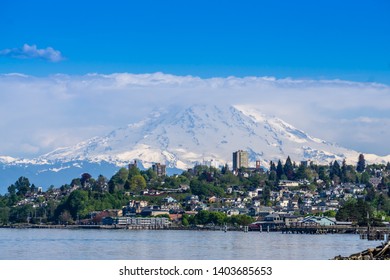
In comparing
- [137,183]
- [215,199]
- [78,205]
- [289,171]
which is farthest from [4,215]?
[289,171]

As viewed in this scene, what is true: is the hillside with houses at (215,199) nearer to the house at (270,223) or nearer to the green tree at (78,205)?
the green tree at (78,205)

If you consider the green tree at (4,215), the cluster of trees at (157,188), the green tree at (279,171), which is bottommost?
the green tree at (4,215)

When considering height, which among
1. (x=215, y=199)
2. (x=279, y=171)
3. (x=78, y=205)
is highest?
(x=279, y=171)

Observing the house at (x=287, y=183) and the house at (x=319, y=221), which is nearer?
the house at (x=319, y=221)

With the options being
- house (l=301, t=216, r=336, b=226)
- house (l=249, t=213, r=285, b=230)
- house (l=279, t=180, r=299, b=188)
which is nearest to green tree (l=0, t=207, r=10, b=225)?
house (l=249, t=213, r=285, b=230)

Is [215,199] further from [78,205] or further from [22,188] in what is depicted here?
[22,188]

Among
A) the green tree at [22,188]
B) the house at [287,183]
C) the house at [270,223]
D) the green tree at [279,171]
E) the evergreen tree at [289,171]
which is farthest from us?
the evergreen tree at [289,171]

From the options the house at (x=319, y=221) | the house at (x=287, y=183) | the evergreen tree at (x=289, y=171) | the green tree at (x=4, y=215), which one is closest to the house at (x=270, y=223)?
the house at (x=319, y=221)

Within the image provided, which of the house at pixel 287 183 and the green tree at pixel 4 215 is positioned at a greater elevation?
the house at pixel 287 183

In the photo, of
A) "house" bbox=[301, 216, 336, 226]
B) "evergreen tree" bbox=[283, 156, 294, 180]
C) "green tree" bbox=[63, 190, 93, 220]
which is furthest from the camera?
"evergreen tree" bbox=[283, 156, 294, 180]

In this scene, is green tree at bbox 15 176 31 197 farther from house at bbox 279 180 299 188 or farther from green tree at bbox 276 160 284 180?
house at bbox 279 180 299 188
